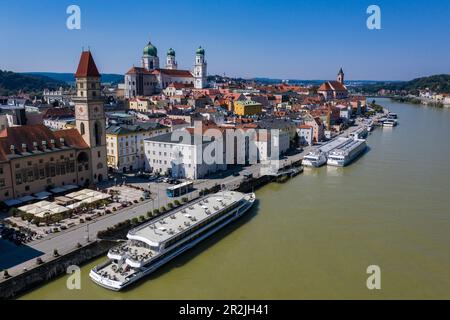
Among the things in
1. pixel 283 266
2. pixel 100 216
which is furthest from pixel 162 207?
pixel 283 266

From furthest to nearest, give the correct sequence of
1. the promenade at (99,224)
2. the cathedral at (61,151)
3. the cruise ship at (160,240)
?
the cathedral at (61,151) < the promenade at (99,224) < the cruise ship at (160,240)

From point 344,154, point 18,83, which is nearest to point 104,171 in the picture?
point 344,154

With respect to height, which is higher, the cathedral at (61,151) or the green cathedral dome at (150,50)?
the green cathedral dome at (150,50)

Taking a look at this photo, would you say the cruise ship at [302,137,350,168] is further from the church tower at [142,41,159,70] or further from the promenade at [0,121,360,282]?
the church tower at [142,41,159,70]

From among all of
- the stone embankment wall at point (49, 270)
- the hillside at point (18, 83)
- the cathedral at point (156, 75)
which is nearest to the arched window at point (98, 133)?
the stone embankment wall at point (49, 270)

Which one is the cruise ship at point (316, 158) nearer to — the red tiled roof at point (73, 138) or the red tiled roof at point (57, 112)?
the red tiled roof at point (73, 138)
